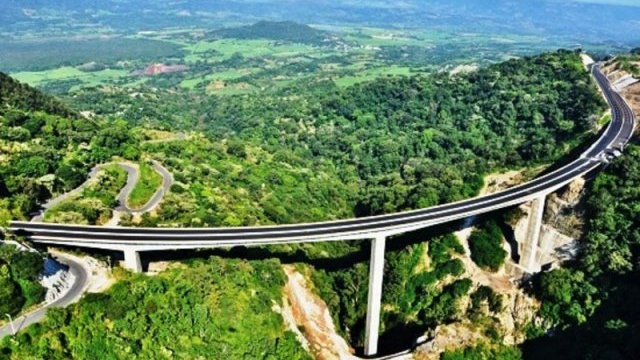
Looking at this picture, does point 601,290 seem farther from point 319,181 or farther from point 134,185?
point 134,185

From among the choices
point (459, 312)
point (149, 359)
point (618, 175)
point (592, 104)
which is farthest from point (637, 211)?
point (149, 359)

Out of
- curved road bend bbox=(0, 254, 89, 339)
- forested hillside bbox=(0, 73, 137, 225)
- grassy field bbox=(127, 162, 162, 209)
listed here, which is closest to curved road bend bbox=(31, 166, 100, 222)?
forested hillside bbox=(0, 73, 137, 225)

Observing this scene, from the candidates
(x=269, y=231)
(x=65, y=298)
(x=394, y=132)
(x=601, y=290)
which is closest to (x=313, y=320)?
(x=269, y=231)

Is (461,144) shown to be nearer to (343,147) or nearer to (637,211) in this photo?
(343,147)

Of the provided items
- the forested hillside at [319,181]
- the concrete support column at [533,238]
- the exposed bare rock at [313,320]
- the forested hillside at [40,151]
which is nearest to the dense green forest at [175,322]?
the forested hillside at [319,181]

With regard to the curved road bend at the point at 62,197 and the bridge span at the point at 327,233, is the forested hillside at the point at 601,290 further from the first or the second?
the curved road bend at the point at 62,197

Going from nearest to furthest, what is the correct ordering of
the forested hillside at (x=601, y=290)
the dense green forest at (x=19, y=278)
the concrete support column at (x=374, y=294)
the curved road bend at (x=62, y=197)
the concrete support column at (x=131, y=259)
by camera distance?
1. the dense green forest at (x=19, y=278)
2. the concrete support column at (x=131, y=259)
3. the forested hillside at (x=601, y=290)
4. the concrete support column at (x=374, y=294)
5. the curved road bend at (x=62, y=197)
